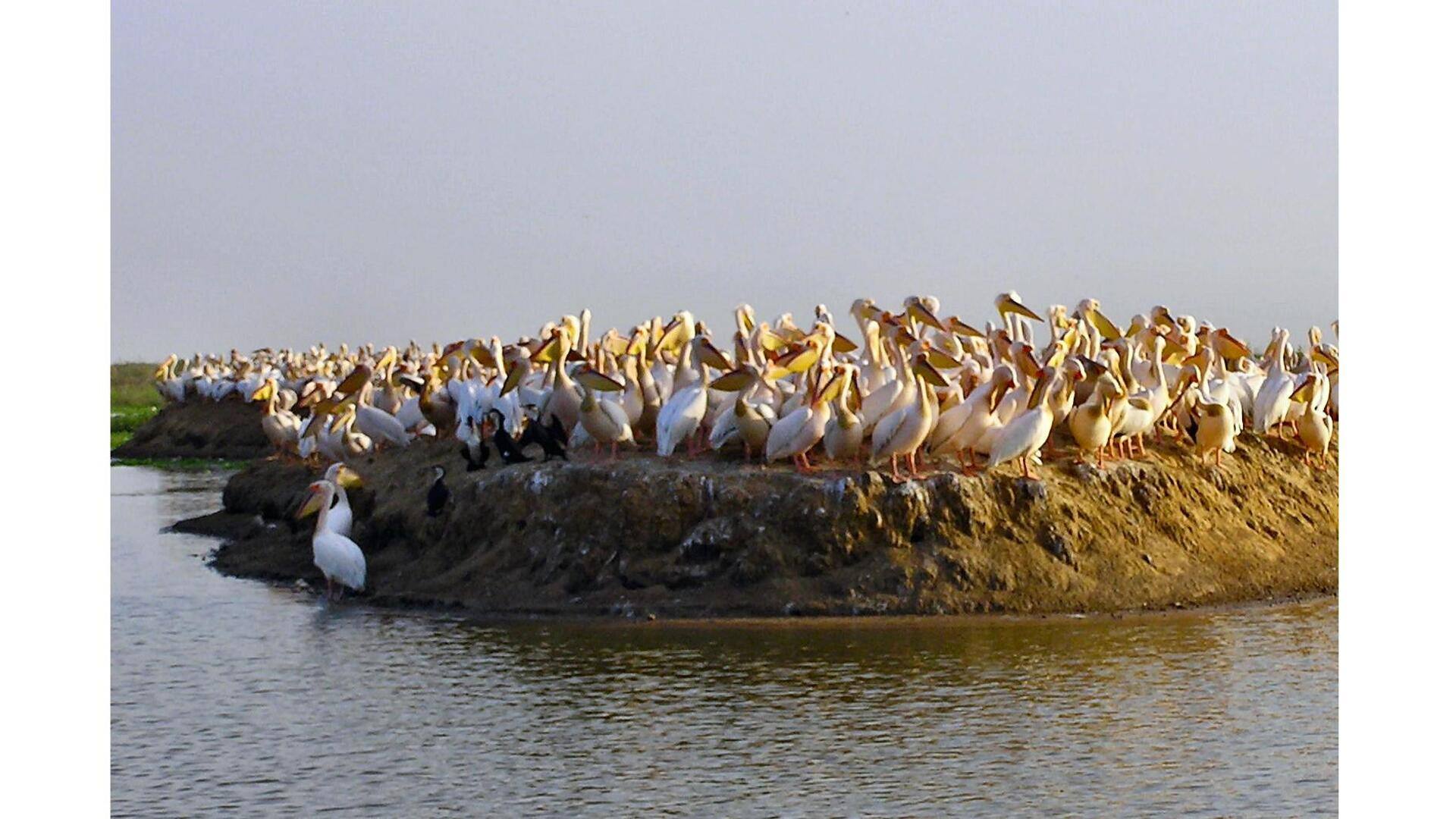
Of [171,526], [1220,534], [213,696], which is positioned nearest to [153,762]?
[213,696]

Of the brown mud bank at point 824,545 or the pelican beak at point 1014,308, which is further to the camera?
the pelican beak at point 1014,308

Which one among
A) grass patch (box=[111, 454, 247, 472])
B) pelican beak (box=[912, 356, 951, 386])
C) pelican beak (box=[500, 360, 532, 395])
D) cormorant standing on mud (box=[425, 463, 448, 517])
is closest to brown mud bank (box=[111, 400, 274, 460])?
grass patch (box=[111, 454, 247, 472])

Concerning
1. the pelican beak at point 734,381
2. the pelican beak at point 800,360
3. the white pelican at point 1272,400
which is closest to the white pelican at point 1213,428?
the white pelican at point 1272,400

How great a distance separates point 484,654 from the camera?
42.9ft

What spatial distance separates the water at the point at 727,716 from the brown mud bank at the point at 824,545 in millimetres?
376

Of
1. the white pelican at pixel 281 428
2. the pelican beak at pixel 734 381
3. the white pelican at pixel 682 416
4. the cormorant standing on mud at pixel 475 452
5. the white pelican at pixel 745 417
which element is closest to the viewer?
the white pelican at pixel 745 417

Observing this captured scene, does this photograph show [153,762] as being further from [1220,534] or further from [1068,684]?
[1220,534]

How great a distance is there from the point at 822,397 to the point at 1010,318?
5754 mm

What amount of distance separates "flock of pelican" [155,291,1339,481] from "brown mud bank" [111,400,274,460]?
56.2 feet

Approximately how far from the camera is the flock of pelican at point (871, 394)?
1488 centimetres

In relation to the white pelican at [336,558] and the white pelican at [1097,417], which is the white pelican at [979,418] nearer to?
the white pelican at [1097,417]

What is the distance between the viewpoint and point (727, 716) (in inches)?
440

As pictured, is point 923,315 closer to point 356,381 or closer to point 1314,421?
point 1314,421

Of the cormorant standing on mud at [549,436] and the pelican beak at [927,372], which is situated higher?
the pelican beak at [927,372]
